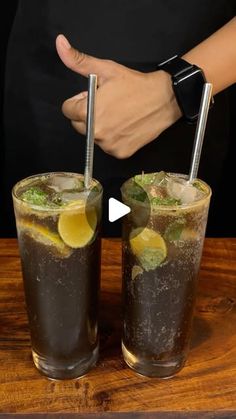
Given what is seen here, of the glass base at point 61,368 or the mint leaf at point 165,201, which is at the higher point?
the mint leaf at point 165,201

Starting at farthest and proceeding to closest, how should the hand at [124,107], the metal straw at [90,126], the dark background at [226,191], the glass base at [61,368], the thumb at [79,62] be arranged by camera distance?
the dark background at [226,191] → the hand at [124,107] → the thumb at [79,62] → the glass base at [61,368] → the metal straw at [90,126]

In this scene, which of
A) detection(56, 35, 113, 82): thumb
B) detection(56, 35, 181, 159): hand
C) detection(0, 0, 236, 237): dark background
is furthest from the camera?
detection(0, 0, 236, 237): dark background

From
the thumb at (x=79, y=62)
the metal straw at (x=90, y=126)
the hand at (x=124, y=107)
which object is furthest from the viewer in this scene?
the hand at (x=124, y=107)

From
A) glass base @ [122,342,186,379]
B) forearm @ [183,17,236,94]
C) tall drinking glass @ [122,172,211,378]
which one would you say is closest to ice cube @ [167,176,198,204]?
tall drinking glass @ [122,172,211,378]

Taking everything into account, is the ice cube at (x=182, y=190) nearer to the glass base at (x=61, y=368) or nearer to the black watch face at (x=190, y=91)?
the glass base at (x=61, y=368)

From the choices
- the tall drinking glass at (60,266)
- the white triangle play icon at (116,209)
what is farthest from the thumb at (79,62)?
the white triangle play icon at (116,209)

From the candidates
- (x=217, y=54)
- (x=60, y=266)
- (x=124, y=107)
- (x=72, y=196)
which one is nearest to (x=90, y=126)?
(x=72, y=196)

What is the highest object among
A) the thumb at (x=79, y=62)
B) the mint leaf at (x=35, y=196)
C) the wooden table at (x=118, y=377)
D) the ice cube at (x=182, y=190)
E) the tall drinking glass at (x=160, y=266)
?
the thumb at (x=79, y=62)

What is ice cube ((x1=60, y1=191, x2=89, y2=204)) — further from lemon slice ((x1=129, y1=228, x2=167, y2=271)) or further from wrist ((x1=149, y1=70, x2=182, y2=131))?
wrist ((x1=149, y1=70, x2=182, y2=131))
